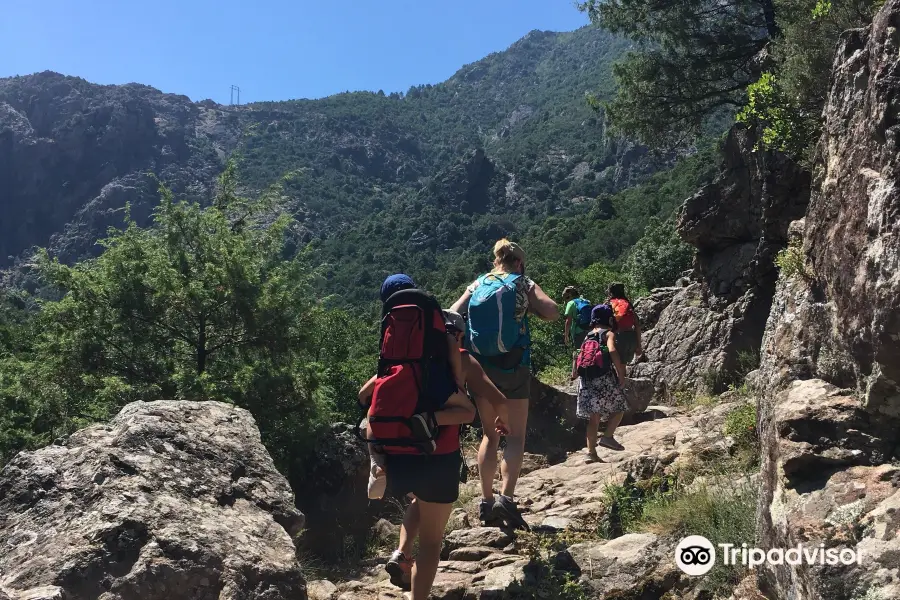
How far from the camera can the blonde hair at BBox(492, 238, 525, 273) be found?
4.38m

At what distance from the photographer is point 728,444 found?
4.85m

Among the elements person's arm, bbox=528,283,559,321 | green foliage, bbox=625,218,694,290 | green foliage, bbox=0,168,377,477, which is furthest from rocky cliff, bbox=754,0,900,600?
green foliage, bbox=625,218,694,290

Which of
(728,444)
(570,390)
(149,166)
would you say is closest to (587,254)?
(570,390)

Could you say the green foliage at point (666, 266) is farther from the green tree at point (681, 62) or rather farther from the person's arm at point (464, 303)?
the person's arm at point (464, 303)

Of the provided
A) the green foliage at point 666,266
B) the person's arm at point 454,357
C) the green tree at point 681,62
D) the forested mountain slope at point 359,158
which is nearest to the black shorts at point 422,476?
the person's arm at point 454,357

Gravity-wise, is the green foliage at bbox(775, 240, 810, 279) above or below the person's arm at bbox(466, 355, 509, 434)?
above

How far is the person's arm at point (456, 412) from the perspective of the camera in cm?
309

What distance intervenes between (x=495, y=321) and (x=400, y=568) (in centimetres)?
147

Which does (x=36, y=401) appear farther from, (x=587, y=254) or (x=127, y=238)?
(x=587, y=254)

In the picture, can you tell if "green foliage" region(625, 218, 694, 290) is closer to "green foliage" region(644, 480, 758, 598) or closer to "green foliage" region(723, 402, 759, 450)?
"green foliage" region(723, 402, 759, 450)

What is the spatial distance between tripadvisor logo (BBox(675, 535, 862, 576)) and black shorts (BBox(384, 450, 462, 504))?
118cm

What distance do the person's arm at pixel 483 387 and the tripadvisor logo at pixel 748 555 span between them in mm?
1111

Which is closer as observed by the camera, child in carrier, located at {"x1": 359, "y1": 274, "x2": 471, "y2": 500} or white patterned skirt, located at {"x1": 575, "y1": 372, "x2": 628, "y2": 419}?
child in carrier, located at {"x1": 359, "y1": 274, "x2": 471, "y2": 500}

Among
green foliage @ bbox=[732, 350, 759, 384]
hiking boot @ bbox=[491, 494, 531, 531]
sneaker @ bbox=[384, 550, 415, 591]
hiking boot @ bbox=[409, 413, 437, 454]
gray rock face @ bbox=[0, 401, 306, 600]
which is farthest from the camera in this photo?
green foliage @ bbox=[732, 350, 759, 384]
